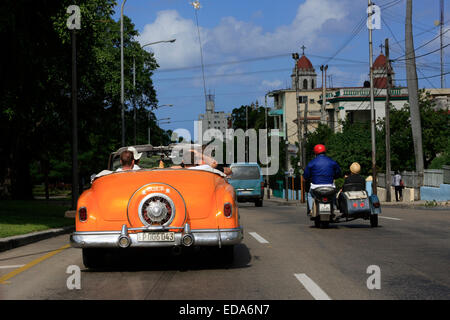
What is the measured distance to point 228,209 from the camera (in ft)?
28.5

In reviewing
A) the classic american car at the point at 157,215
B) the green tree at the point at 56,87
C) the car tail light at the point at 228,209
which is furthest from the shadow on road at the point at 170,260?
the green tree at the point at 56,87

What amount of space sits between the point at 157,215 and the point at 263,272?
5.02 ft

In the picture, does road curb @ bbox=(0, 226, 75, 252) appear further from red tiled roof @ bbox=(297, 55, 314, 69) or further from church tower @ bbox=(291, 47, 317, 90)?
red tiled roof @ bbox=(297, 55, 314, 69)

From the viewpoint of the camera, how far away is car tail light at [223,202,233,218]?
865 cm

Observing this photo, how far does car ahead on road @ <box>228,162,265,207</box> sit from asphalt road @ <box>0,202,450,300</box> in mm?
21468

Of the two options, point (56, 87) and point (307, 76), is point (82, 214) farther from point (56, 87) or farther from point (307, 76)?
point (307, 76)

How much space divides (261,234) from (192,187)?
5557 mm

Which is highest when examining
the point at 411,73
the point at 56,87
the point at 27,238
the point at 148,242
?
the point at 411,73

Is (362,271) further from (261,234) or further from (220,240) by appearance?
(261,234)

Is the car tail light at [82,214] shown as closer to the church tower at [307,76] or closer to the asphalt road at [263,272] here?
the asphalt road at [263,272]

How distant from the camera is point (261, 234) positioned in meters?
14.1

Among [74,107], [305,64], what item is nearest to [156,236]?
[74,107]

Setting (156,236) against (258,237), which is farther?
(258,237)

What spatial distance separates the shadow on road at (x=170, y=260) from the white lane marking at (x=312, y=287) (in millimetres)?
1221
